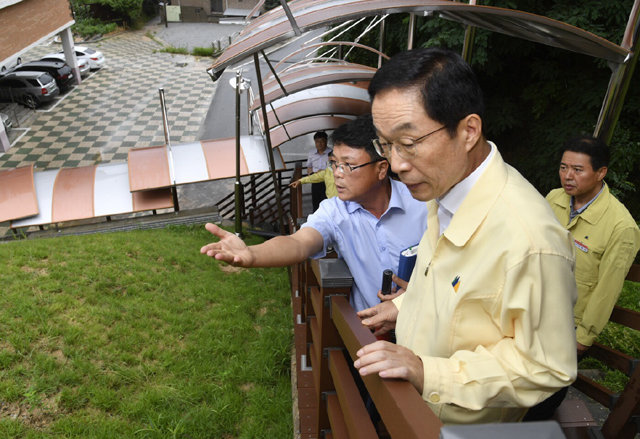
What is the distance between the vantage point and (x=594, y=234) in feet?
8.94

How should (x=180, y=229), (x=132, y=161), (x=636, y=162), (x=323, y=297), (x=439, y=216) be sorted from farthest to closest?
(x=132, y=161) < (x=180, y=229) < (x=636, y=162) < (x=323, y=297) < (x=439, y=216)

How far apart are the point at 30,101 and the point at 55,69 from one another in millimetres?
1854

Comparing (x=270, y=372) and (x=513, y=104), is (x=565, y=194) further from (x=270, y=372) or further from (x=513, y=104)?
(x=513, y=104)

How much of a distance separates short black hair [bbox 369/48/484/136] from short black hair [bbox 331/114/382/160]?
98cm

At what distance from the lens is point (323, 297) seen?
1.91 meters

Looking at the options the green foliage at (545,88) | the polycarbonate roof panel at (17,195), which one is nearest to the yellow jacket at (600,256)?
the green foliage at (545,88)

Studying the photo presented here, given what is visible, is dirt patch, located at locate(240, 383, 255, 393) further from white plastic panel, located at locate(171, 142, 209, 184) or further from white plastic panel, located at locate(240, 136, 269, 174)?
white plastic panel, located at locate(171, 142, 209, 184)

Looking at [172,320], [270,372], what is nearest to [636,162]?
[270,372]

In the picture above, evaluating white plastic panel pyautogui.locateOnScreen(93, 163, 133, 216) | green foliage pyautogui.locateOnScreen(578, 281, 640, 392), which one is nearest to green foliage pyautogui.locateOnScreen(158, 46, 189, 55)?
white plastic panel pyautogui.locateOnScreen(93, 163, 133, 216)

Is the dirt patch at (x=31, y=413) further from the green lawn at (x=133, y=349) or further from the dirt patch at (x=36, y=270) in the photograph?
the dirt patch at (x=36, y=270)

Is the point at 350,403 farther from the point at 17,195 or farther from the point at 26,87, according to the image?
the point at 26,87

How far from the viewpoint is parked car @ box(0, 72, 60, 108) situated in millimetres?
16891

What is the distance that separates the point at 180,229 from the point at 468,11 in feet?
20.2

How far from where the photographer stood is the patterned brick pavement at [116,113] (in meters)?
14.7
